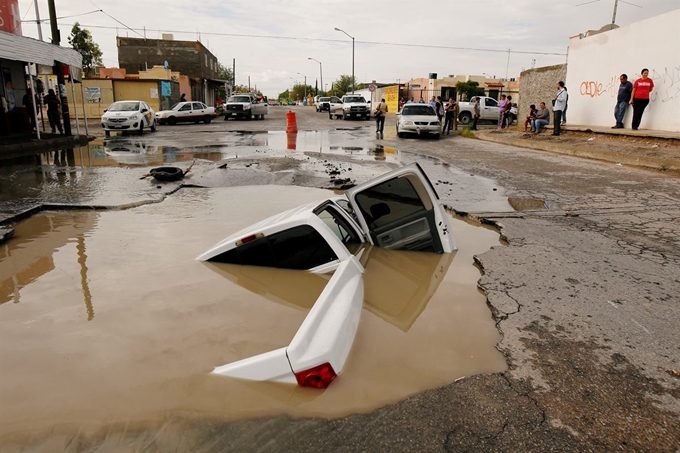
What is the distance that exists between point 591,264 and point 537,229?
57.0 inches

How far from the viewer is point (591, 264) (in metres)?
5.07

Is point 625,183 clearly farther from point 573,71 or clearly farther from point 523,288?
point 573,71

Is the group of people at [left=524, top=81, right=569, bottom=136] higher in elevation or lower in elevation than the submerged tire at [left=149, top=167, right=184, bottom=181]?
higher

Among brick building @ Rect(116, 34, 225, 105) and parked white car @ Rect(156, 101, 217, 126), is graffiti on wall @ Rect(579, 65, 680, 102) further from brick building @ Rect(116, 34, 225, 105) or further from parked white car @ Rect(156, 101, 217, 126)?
brick building @ Rect(116, 34, 225, 105)

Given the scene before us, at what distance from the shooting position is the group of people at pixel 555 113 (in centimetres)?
1706

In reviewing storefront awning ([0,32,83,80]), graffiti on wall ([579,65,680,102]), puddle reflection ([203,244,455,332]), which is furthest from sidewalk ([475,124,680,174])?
storefront awning ([0,32,83,80])

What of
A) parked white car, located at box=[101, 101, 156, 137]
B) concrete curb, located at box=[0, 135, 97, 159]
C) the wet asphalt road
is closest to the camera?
the wet asphalt road

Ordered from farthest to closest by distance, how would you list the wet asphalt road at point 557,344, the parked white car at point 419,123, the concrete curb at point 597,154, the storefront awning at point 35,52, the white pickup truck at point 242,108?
the white pickup truck at point 242,108 < the parked white car at point 419,123 < the storefront awning at point 35,52 < the concrete curb at point 597,154 < the wet asphalt road at point 557,344

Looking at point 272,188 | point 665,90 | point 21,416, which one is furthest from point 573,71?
point 21,416

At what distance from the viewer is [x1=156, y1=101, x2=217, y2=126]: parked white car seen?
1229 inches

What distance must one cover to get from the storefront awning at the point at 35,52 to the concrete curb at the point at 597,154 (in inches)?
670

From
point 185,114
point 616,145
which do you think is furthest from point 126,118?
point 616,145

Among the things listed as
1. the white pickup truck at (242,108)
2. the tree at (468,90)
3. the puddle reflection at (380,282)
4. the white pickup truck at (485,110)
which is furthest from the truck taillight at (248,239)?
the tree at (468,90)

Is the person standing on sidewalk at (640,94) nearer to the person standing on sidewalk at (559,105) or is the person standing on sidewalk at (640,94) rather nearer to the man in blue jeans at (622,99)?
the man in blue jeans at (622,99)
